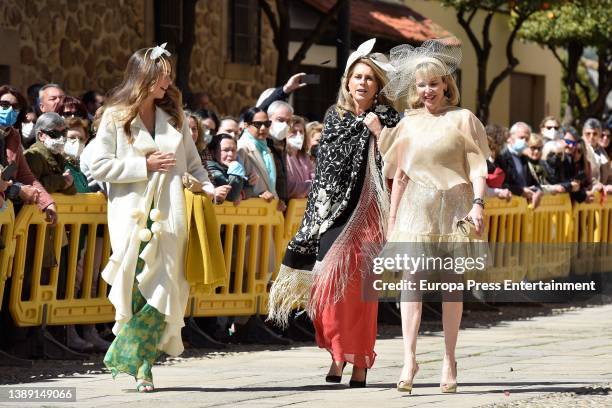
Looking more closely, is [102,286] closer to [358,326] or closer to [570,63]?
[358,326]

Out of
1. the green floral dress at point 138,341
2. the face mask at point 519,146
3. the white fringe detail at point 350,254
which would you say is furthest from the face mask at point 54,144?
the face mask at point 519,146

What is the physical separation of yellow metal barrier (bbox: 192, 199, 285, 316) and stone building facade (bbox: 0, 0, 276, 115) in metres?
6.60

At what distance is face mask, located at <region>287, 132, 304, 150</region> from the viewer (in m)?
14.6

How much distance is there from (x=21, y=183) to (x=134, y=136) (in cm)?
146

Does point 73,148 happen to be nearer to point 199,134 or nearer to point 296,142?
point 199,134

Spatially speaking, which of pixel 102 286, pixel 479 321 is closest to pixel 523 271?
pixel 479 321

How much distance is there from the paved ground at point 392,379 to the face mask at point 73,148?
5.50 ft

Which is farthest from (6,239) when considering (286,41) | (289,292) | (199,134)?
(286,41)

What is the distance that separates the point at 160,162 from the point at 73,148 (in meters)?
2.62

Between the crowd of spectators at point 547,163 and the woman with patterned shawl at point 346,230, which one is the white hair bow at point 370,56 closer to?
the woman with patterned shawl at point 346,230

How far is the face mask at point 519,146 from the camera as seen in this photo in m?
17.6

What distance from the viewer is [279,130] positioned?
1434 cm

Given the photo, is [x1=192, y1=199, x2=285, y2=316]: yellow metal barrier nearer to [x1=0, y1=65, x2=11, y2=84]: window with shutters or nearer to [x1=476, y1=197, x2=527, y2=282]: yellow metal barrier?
[x1=476, y1=197, x2=527, y2=282]: yellow metal barrier

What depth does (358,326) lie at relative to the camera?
1023 centimetres
